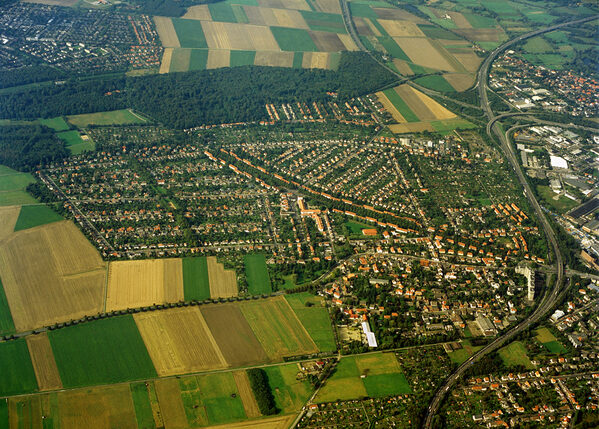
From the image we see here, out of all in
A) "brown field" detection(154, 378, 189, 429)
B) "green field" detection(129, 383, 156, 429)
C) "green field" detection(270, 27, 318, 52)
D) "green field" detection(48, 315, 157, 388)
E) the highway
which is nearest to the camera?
"green field" detection(129, 383, 156, 429)

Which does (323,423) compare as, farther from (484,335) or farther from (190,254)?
(190,254)

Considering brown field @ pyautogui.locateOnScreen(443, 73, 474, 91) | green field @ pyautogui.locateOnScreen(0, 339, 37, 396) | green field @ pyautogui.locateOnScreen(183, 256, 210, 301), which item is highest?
brown field @ pyautogui.locateOnScreen(443, 73, 474, 91)

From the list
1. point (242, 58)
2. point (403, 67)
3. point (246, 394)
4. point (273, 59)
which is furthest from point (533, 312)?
point (242, 58)

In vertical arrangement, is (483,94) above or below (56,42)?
above

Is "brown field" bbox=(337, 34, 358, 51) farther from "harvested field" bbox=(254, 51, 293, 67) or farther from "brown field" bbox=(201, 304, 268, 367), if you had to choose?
"brown field" bbox=(201, 304, 268, 367)

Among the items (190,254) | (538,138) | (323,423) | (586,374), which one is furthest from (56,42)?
(586,374)

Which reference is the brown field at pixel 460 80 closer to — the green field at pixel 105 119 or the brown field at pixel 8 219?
the green field at pixel 105 119

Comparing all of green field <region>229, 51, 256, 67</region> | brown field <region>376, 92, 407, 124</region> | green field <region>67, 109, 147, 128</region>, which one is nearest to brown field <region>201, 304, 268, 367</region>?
green field <region>67, 109, 147, 128</region>
